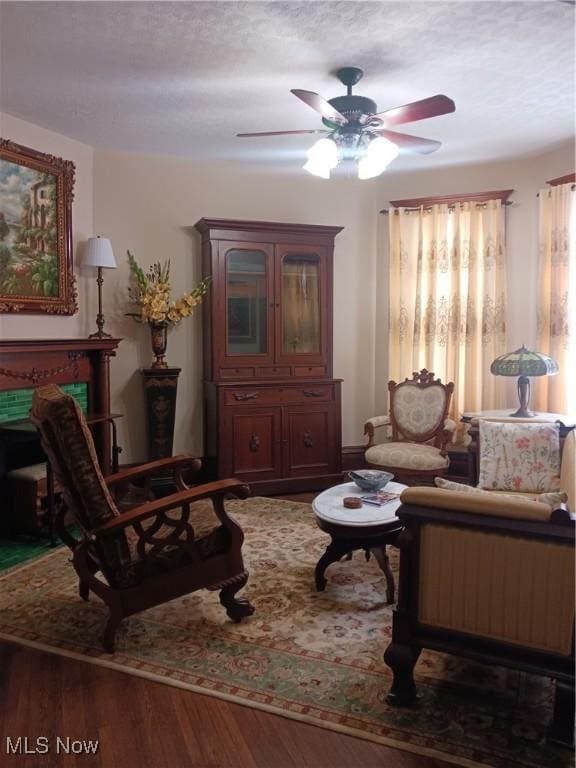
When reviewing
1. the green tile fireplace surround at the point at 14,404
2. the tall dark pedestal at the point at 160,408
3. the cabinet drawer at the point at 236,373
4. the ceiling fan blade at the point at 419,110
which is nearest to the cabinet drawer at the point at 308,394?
the cabinet drawer at the point at 236,373

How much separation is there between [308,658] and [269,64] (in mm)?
2744

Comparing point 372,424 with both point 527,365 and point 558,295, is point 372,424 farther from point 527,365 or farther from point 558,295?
point 558,295

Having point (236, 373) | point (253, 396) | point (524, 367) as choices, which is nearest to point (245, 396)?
point (253, 396)

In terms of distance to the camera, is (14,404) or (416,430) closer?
(14,404)

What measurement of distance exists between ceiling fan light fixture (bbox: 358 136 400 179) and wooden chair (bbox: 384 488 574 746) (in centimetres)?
168

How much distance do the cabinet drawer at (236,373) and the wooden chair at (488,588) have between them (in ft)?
8.62

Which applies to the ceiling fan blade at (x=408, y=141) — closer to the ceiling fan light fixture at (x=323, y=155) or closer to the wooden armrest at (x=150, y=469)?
the ceiling fan light fixture at (x=323, y=155)

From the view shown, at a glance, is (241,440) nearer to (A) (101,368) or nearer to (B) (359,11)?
(A) (101,368)

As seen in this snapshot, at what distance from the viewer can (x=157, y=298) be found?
425 cm

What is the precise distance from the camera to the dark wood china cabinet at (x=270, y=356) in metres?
4.38

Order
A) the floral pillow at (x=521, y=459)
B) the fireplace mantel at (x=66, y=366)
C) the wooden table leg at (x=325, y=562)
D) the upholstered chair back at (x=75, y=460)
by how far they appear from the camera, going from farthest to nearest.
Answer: the fireplace mantel at (x=66, y=366)
the floral pillow at (x=521, y=459)
the wooden table leg at (x=325, y=562)
the upholstered chair back at (x=75, y=460)

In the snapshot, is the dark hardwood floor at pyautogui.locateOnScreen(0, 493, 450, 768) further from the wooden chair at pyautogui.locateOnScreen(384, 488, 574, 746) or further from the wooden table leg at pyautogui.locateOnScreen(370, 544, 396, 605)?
the wooden table leg at pyautogui.locateOnScreen(370, 544, 396, 605)

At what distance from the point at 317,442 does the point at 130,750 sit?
298cm

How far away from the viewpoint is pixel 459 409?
15.6 ft
